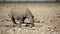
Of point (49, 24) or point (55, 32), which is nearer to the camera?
point (55, 32)

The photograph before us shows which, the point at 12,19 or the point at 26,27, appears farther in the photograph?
the point at 12,19

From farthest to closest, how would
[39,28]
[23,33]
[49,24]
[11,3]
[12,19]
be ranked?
[11,3] → [12,19] → [49,24] → [39,28] → [23,33]

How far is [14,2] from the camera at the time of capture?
550 cm

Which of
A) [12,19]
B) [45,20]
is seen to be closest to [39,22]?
[45,20]

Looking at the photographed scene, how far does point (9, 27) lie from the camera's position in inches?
119

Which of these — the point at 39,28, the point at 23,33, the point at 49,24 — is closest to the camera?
the point at 23,33

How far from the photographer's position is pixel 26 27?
300cm

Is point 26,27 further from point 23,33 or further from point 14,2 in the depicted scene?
point 14,2

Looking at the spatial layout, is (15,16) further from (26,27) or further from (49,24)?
(49,24)

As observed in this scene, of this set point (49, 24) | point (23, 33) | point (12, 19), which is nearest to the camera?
point (23, 33)

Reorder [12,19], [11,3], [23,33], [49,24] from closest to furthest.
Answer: [23,33] < [49,24] < [12,19] < [11,3]

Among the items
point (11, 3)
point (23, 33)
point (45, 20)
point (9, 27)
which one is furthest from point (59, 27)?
point (11, 3)

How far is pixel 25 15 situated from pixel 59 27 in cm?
92

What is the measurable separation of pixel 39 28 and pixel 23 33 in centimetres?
41
